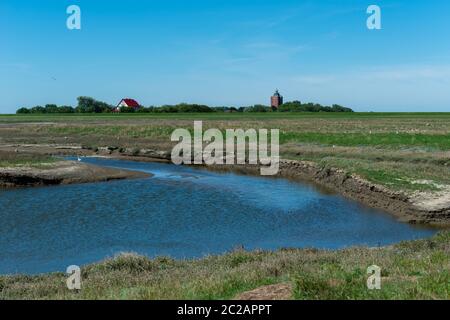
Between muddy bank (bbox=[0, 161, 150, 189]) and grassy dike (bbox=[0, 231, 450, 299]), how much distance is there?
23128 millimetres

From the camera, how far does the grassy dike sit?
845 cm

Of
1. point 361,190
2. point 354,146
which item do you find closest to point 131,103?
point 354,146

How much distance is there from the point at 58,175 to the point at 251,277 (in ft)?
98.2

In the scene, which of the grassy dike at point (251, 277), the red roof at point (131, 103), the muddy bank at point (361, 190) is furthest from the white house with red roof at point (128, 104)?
the grassy dike at point (251, 277)

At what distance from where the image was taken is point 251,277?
33.3 ft

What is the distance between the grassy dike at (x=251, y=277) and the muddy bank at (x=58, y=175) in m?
23.1

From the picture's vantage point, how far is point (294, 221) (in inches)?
999

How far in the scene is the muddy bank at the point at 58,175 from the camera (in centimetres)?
3534

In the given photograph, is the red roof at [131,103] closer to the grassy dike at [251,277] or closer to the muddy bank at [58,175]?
the muddy bank at [58,175]

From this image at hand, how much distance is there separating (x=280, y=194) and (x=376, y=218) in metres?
8.61

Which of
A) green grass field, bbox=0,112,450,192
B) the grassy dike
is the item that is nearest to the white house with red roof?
green grass field, bbox=0,112,450,192
